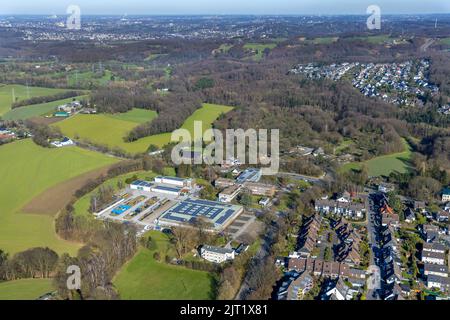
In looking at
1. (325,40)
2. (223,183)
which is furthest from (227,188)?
(325,40)

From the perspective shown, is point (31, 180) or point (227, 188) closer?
point (227, 188)

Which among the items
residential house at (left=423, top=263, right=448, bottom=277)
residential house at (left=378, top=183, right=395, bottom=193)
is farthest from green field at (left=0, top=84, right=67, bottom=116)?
residential house at (left=423, top=263, right=448, bottom=277)

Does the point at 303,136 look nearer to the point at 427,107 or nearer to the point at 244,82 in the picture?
the point at 427,107

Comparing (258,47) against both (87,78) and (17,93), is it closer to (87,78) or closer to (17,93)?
(87,78)

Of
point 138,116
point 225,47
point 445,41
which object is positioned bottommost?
point 138,116

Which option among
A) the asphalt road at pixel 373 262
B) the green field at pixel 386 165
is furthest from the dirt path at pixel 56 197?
the green field at pixel 386 165

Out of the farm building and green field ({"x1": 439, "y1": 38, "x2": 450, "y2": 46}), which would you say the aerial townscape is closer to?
the farm building
